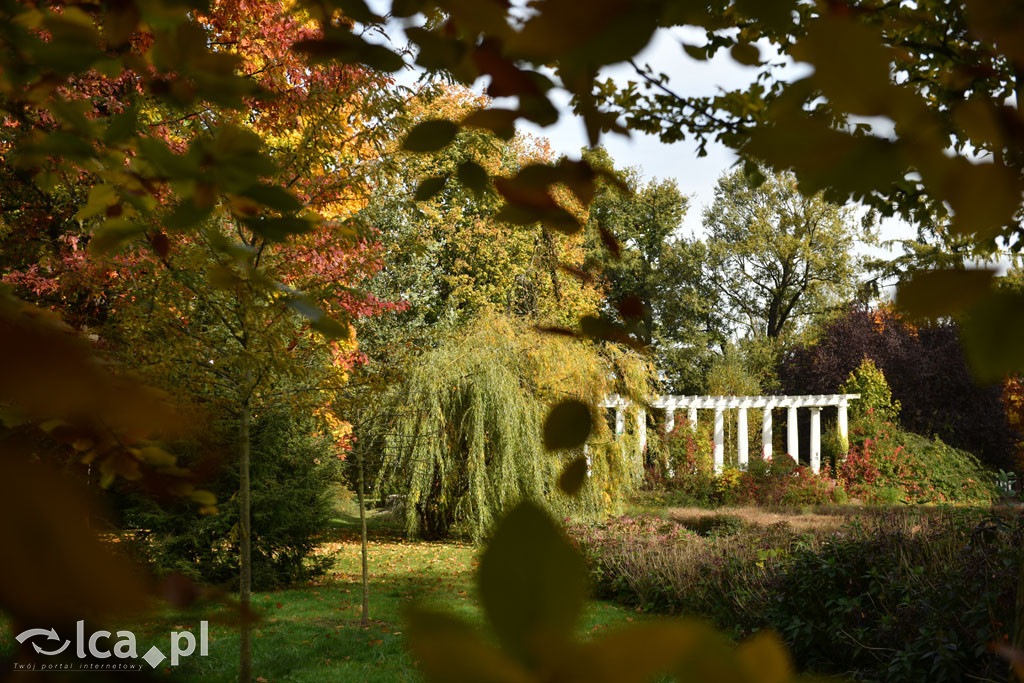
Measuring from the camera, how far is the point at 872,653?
3840 millimetres

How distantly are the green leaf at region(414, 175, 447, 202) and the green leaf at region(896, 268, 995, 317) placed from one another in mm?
675

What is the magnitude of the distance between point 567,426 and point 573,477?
15 centimetres

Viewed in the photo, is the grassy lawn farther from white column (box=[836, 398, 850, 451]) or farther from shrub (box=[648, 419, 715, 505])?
white column (box=[836, 398, 850, 451])

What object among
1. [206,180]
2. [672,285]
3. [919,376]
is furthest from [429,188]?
[672,285]

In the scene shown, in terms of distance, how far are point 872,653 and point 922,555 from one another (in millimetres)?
749

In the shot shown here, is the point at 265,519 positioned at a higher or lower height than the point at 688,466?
higher

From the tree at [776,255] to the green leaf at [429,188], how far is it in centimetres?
2084

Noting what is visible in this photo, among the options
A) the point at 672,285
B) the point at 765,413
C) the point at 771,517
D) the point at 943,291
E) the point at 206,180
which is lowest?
the point at 771,517

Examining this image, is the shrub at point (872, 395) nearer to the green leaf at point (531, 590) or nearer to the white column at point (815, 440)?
the white column at point (815, 440)

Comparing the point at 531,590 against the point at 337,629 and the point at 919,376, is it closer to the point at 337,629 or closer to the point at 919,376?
the point at 337,629

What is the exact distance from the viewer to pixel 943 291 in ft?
1.05

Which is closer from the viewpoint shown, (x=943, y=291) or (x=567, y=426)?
(x=943, y=291)

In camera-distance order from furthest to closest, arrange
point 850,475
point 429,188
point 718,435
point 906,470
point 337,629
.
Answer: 1. point 718,435
2. point 850,475
3. point 906,470
4. point 337,629
5. point 429,188

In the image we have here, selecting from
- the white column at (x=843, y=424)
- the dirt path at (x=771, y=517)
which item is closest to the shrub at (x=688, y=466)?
the dirt path at (x=771, y=517)
